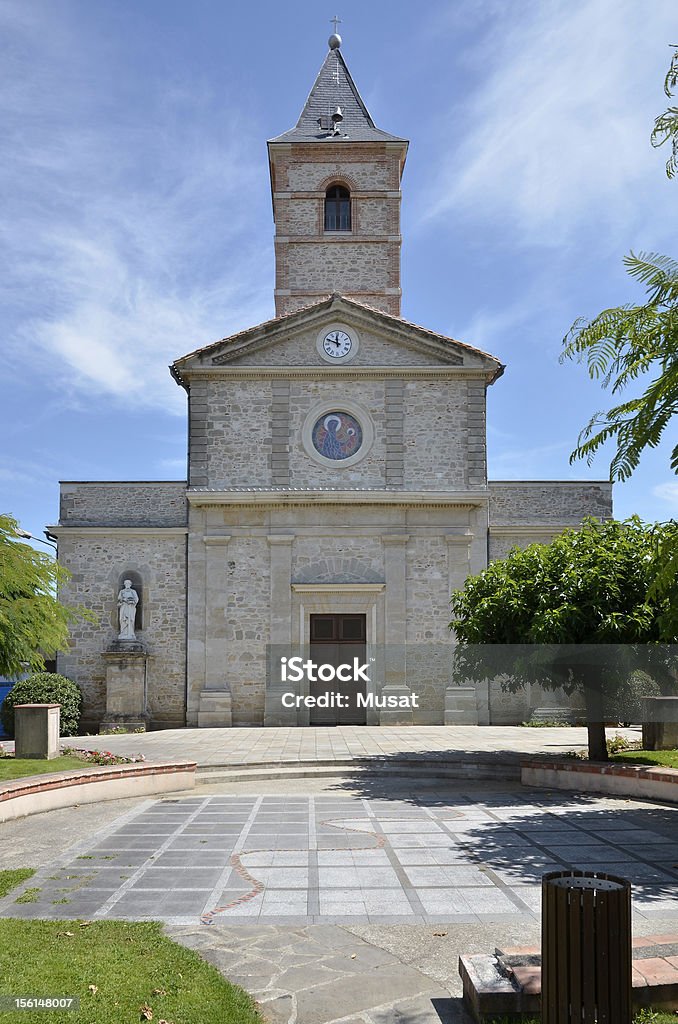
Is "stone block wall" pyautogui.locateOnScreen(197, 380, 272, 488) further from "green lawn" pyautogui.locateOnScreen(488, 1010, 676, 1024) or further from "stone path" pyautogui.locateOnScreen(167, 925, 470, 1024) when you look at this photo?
"green lawn" pyautogui.locateOnScreen(488, 1010, 676, 1024)

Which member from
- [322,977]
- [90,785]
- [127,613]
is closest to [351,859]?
[322,977]

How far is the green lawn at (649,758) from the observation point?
555 inches

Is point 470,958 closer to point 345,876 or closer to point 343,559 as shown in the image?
point 345,876

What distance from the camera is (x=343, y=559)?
23266mm

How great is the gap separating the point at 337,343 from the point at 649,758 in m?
13.6

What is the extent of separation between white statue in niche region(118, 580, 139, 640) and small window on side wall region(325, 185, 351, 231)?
13467 mm

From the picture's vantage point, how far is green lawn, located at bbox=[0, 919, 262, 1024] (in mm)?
4836

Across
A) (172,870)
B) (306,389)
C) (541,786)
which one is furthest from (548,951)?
(306,389)

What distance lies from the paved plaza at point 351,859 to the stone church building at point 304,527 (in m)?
9.88

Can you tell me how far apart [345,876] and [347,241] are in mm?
23164

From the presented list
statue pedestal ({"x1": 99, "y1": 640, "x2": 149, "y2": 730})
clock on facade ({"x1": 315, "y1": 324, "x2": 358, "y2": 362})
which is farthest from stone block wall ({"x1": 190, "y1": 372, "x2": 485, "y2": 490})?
statue pedestal ({"x1": 99, "y1": 640, "x2": 149, "y2": 730})

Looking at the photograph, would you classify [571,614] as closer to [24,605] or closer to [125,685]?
[24,605]

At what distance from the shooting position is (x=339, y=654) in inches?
907

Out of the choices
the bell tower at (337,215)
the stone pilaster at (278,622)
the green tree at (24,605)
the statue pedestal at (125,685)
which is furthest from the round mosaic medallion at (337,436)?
the green tree at (24,605)
